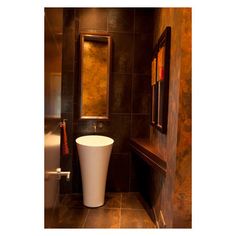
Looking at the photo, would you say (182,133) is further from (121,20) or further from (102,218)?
(121,20)

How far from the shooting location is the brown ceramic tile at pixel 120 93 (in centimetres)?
257

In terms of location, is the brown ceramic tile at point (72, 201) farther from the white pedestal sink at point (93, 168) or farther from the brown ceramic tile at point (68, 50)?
the brown ceramic tile at point (68, 50)

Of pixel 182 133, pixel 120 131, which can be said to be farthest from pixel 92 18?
pixel 182 133

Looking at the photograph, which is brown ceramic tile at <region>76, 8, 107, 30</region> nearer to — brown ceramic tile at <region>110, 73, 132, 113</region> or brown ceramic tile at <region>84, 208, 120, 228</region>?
brown ceramic tile at <region>110, 73, 132, 113</region>

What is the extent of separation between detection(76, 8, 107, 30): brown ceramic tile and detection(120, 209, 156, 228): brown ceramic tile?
2443 millimetres

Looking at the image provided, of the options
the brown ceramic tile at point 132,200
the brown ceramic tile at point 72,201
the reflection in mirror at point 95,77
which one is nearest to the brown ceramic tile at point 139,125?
the reflection in mirror at point 95,77

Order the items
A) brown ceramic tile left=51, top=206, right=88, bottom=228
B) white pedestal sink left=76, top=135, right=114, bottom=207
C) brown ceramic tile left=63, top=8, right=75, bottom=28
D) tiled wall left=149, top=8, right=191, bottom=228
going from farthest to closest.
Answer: brown ceramic tile left=63, top=8, right=75, bottom=28 < white pedestal sink left=76, top=135, right=114, bottom=207 < brown ceramic tile left=51, top=206, right=88, bottom=228 < tiled wall left=149, top=8, right=191, bottom=228

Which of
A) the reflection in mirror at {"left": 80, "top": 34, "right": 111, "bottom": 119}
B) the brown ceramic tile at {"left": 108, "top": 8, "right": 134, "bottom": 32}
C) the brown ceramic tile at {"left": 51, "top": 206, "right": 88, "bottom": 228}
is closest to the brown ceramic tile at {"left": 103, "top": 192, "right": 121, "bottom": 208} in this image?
the brown ceramic tile at {"left": 51, "top": 206, "right": 88, "bottom": 228}

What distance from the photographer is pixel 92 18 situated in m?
2.48

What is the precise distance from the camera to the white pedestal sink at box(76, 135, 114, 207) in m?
2.08
